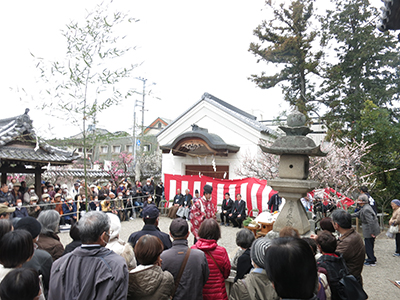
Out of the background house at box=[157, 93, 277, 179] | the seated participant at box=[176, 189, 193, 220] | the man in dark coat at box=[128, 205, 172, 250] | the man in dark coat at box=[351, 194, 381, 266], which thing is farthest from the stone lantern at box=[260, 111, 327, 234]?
the background house at box=[157, 93, 277, 179]

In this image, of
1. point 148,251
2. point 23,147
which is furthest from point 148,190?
point 148,251

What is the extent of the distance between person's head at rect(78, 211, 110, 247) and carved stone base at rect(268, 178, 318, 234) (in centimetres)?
390

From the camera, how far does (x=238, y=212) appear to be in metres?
12.3

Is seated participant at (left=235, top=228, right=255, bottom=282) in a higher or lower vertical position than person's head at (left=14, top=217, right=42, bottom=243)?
lower

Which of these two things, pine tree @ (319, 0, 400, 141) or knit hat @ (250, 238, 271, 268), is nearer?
knit hat @ (250, 238, 271, 268)

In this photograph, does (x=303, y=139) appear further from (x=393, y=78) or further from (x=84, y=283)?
(x=393, y=78)

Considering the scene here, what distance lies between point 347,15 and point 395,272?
53.9 ft

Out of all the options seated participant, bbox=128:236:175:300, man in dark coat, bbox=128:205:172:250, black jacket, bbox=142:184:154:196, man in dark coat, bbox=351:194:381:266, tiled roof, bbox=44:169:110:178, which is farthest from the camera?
tiled roof, bbox=44:169:110:178

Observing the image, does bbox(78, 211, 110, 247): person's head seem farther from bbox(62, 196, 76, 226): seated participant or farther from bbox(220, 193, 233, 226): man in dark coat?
bbox(220, 193, 233, 226): man in dark coat

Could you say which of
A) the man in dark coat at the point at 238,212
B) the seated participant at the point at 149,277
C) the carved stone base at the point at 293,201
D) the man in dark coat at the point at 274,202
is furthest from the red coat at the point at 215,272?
the man in dark coat at the point at 238,212

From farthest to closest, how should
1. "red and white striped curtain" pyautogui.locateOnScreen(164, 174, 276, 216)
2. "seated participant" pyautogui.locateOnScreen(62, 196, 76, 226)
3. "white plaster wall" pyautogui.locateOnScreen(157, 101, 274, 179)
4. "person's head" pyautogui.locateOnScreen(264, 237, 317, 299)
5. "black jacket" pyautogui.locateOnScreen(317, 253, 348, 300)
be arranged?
1. "white plaster wall" pyautogui.locateOnScreen(157, 101, 274, 179)
2. "red and white striped curtain" pyautogui.locateOnScreen(164, 174, 276, 216)
3. "seated participant" pyautogui.locateOnScreen(62, 196, 76, 226)
4. "black jacket" pyautogui.locateOnScreen(317, 253, 348, 300)
5. "person's head" pyautogui.locateOnScreen(264, 237, 317, 299)

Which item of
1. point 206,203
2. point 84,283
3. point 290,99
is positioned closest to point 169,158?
point 290,99

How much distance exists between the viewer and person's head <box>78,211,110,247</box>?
226cm

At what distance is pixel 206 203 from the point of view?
6973mm
